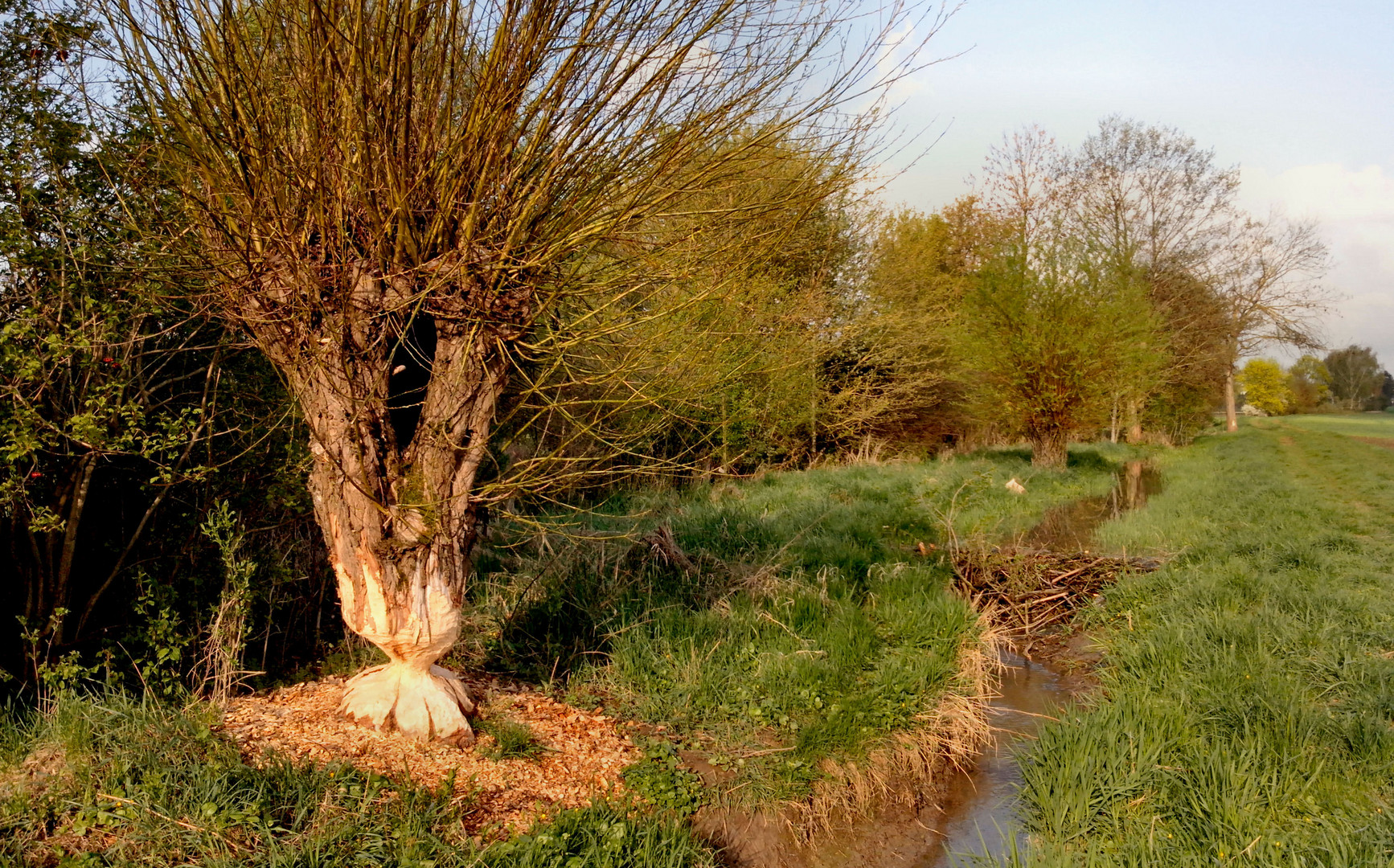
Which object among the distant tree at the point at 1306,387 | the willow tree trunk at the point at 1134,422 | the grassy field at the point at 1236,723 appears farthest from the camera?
the distant tree at the point at 1306,387

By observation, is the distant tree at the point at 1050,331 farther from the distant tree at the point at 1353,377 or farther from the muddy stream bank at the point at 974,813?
the distant tree at the point at 1353,377

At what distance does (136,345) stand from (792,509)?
8034 mm

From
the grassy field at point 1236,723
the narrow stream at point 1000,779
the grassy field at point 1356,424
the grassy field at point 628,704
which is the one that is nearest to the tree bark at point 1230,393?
the grassy field at point 1356,424

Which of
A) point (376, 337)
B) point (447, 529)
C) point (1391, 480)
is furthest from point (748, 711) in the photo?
point (1391, 480)

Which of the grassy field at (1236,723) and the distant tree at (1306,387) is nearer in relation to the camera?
the grassy field at (1236,723)

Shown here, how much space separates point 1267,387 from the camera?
6291 cm

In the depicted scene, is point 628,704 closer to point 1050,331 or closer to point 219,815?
point 219,815

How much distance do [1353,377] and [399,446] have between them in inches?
3286

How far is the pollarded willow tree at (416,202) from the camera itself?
3.44 metres

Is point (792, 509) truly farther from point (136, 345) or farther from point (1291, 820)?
point (136, 345)

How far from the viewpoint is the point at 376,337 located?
3.83 metres

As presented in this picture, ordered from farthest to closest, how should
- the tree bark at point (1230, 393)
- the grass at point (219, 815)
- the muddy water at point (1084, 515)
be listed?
1. the tree bark at point (1230, 393)
2. the muddy water at point (1084, 515)
3. the grass at point (219, 815)

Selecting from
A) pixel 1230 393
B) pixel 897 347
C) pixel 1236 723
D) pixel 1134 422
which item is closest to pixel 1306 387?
pixel 1230 393

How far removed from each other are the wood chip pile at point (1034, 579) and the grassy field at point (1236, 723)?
16.4 inches
